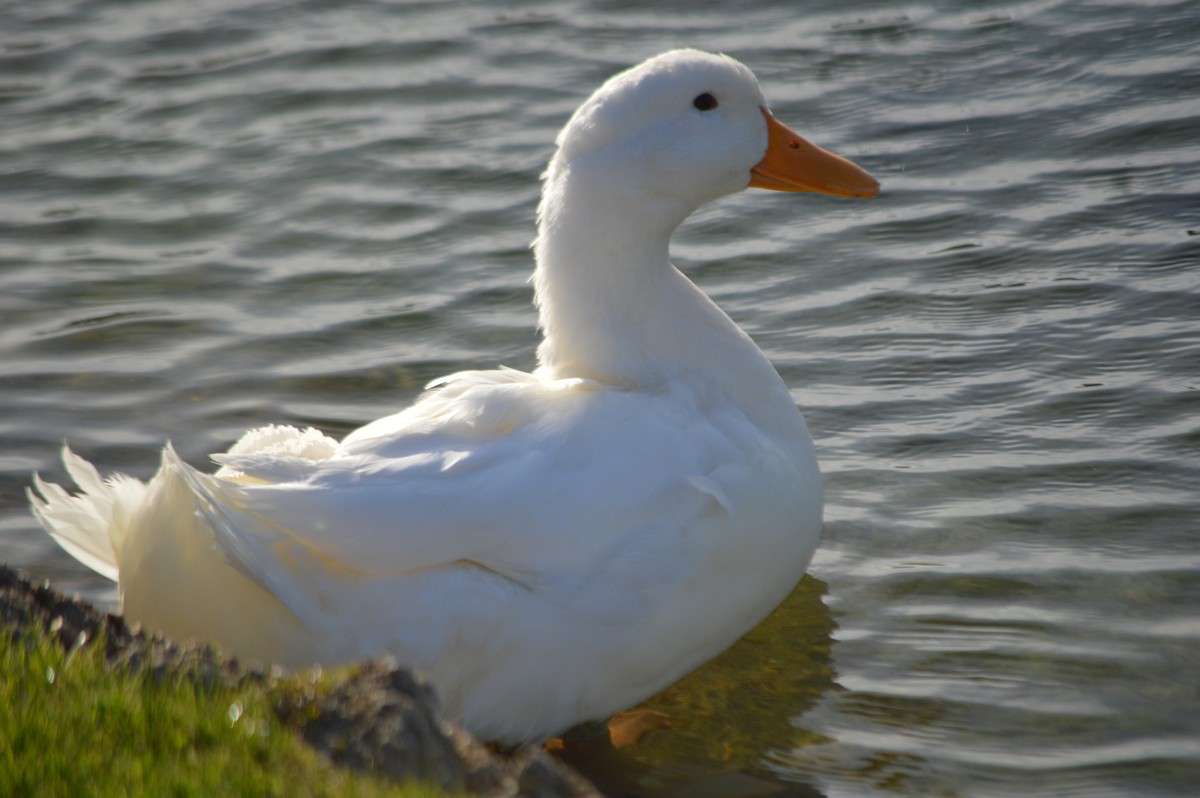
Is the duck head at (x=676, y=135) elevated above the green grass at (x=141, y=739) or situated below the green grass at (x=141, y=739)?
above

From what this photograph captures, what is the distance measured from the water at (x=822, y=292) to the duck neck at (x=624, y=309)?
0.88 metres

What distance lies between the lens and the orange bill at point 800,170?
462 cm

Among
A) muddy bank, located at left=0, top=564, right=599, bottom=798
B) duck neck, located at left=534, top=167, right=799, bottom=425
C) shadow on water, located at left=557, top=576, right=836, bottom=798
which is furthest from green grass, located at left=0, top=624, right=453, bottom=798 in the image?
duck neck, located at left=534, top=167, right=799, bottom=425

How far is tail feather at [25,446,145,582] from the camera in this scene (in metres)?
3.82

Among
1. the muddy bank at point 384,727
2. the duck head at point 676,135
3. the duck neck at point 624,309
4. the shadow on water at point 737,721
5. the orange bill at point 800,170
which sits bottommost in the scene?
the shadow on water at point 737,721

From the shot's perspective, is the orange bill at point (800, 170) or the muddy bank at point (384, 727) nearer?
→ the muddy bank at point (384, 727)

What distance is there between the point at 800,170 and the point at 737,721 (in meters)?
1.82

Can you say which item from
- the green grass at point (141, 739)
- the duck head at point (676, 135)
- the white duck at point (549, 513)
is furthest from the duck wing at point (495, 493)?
the duck head at point (676, 135)

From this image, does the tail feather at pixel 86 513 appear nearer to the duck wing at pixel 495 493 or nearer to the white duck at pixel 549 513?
the white duck at pixel 549 513

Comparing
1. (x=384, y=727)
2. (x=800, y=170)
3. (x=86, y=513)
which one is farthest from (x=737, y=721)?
(x=86, y=513)

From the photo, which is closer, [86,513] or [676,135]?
[86,513]

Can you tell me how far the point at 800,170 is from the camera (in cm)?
466

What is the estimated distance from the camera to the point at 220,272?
23.1 ft

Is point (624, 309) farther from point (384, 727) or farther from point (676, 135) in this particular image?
point (384, 727)
